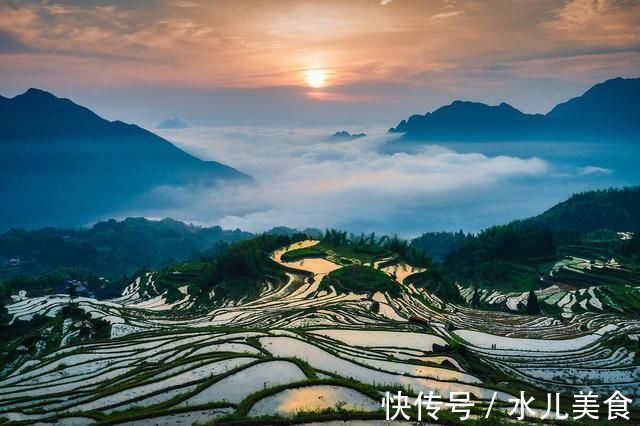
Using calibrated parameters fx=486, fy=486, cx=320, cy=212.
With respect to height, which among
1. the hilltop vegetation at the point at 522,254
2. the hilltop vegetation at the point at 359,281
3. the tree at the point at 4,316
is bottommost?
the hilltop vegetation at the point at 522,254

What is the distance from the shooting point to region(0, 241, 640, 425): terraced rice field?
1443 cm

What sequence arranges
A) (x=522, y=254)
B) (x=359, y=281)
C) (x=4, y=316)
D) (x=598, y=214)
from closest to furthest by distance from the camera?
(x=4, y=316), (x=359, y=281), (x=522, y=254), (x=598, y=214)

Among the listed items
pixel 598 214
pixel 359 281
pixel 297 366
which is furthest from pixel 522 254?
pixel 297 366

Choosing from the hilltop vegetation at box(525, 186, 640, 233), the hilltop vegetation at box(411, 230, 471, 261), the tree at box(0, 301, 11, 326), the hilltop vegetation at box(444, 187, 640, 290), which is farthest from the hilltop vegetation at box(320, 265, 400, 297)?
the hilltop vegetation at box(525, 186, 640, 233)

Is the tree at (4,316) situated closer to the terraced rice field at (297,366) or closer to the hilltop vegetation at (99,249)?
the terraced rice field at (297,366)

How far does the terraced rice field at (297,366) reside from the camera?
14.4m

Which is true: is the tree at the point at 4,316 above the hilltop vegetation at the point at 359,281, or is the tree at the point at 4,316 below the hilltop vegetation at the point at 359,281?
above

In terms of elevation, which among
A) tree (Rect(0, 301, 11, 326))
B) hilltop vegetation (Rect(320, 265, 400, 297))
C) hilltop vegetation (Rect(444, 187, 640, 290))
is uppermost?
tree (Rect(0, 301, 11, 326))

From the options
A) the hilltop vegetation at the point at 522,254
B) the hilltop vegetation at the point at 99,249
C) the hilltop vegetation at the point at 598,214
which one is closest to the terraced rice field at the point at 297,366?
the hilltop vegetation at the point at 522,254

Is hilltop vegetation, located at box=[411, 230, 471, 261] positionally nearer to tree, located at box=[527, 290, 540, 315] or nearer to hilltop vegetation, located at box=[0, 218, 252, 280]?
hilltop vegetation, located at box=[0, 218, 252, 280]

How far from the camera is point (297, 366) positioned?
17.3 metres

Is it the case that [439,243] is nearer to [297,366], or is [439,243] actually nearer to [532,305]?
[532,305]

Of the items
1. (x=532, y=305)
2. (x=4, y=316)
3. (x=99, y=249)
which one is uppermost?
(x=4, y=316)

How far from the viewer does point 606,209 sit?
131 metres
